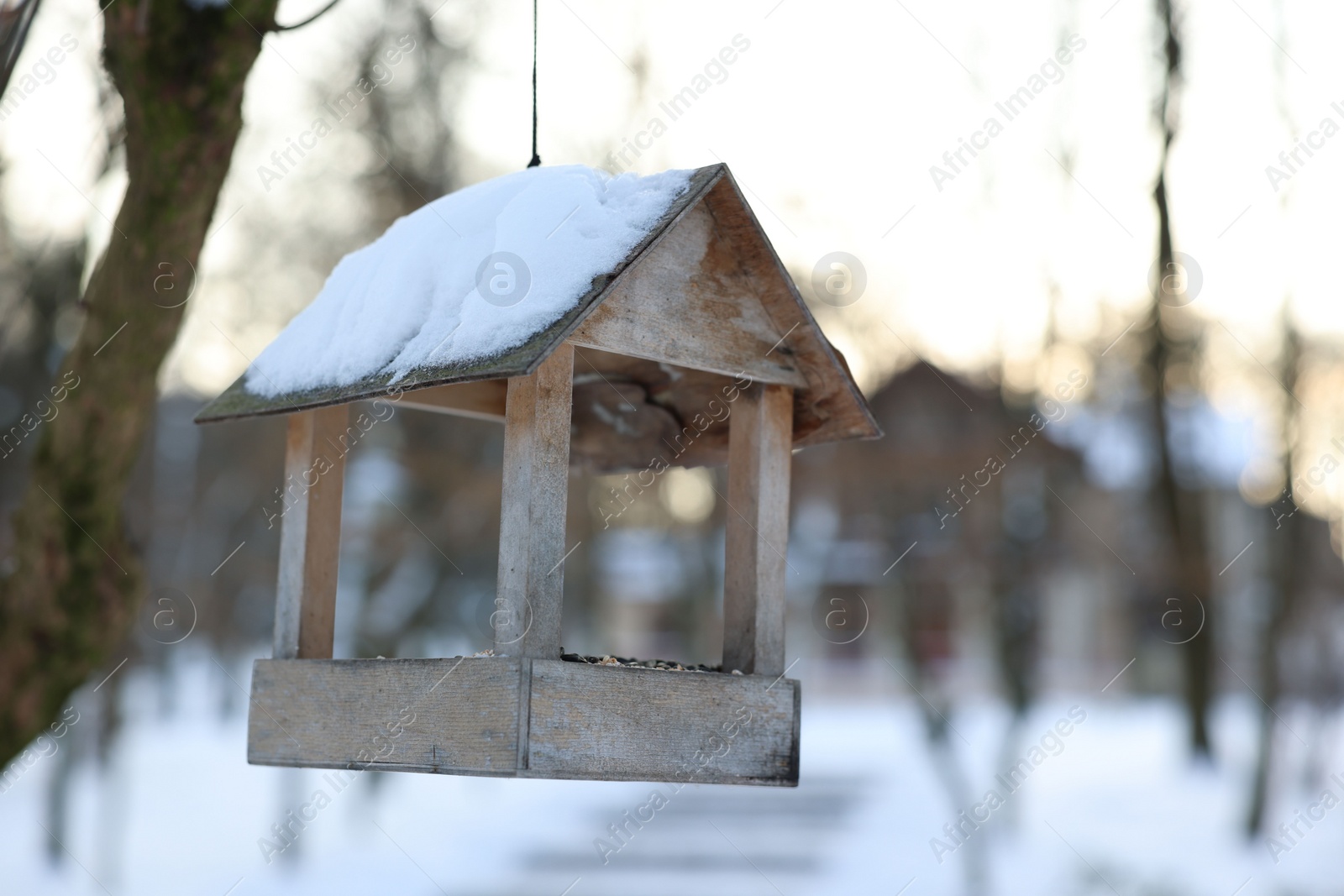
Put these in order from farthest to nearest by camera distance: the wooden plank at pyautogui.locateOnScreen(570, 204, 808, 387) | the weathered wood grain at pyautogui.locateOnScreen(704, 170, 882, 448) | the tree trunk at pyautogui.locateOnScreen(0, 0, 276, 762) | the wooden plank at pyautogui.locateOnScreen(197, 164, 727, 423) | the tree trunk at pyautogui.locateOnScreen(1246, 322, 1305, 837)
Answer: the tree trunk at pyautogui.locateOnScreen(1246, 322, 1305, 837)
the tree trunk at pyautogui.locateOnScreen(0, 0, 276, 762)
the weathered wood grain at pyautogui.locateOnScreen(704, 170, 882, 448)
the wooden plank at pyautogui.locateOnScreen(570, 204, 808, 387)
the wooden plank at pyautogui.locateOnScreen(197, 164, 727, 423)

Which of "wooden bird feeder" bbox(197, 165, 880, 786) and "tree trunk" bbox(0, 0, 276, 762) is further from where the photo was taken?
"tree trunk" bbox(0, 0, 276, 762)

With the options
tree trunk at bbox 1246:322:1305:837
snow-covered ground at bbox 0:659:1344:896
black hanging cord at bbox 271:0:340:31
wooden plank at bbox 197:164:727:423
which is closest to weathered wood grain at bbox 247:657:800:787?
wooden plank at bbox 197:164:727:423

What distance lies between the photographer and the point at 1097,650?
31.4m

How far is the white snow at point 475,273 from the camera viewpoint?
261cm

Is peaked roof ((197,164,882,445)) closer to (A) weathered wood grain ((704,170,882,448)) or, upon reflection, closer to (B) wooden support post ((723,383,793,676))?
(A) weathered wood grain ((704,170,882,448))

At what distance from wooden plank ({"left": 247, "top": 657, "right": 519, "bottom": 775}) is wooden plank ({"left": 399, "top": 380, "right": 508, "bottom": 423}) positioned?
33.7 inches

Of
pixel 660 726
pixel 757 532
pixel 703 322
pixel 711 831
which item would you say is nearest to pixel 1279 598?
pixel 711 831

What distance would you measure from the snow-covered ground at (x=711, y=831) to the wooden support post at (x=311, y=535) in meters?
8.99

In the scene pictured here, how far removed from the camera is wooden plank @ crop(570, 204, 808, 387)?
8.98 ft

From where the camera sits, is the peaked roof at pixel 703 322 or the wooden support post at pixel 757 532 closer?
the peaked roof at pixel 703 322

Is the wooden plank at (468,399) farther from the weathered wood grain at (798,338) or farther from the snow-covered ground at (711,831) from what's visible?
the snow-covered ground at (711,831)

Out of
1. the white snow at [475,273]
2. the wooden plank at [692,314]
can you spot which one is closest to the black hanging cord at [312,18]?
the white snow at [475,273]

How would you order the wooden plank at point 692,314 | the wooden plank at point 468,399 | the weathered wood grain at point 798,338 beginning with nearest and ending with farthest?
the wooden plank at point 692,314, the weathered wood grain at point 798,338, the wooden plank at point 468,399

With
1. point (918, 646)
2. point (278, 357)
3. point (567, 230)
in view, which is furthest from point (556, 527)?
point (918, 646)
